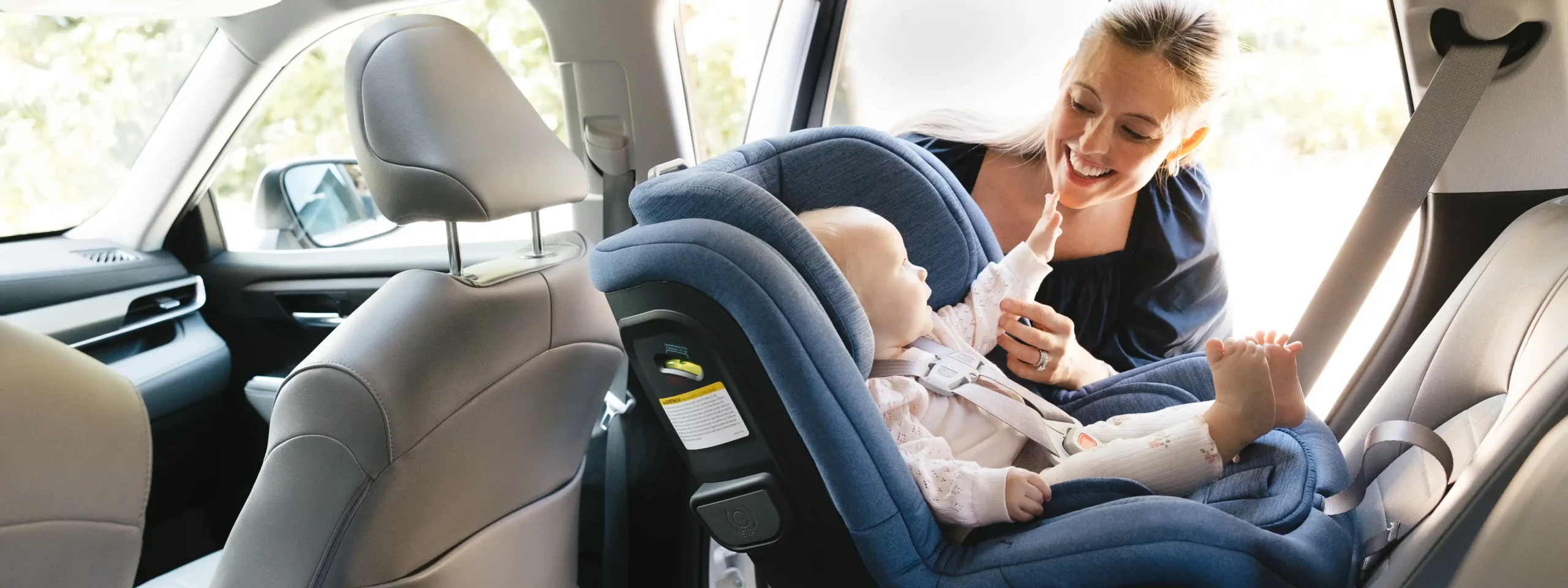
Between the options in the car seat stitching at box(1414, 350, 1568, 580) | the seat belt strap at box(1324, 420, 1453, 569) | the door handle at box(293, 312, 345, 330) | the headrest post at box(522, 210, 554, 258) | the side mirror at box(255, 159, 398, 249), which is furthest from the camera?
the side mirror at box(255, 159, 398, 249)

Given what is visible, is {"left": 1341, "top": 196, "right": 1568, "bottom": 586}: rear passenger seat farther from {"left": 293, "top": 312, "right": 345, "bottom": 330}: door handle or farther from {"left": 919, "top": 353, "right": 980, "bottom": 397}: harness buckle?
{"left": 293, "top": 312, "right": 345, "bottom": 330}: door handle

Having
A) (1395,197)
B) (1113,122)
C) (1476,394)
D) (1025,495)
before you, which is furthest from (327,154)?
(1476,394)

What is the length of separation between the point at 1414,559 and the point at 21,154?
2569 millimetres

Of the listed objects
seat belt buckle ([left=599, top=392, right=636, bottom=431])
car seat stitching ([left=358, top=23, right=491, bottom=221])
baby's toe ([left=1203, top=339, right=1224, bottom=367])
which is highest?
car seat stitching ([left=358, top=23, right=491, bottom=221])

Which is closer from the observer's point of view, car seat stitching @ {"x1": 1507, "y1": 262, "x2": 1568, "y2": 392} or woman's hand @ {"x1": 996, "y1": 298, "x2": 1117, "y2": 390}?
car seat stitching @ {"x1": 1507, "y1": 262, "x2": 1568, "y2": 392}

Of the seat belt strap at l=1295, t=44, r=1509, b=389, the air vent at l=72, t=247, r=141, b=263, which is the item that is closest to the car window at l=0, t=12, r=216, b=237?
the air vent at l=72, t=247, r=141, b=263

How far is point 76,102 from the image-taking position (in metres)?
2.13

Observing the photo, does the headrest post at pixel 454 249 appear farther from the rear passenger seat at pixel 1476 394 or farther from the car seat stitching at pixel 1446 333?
the car seat stitching at pixel 1446 333

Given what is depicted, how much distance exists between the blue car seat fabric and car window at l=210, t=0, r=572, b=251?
106 centimetres

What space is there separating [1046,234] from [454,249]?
3.21 ft

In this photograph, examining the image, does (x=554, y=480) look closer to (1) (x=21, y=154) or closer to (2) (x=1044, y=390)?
(2) (x=1044, y=390)

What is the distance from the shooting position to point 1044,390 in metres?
1.69

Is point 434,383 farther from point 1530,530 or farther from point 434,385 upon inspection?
point 1530,530

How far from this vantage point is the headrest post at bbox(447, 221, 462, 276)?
1.55 meters
